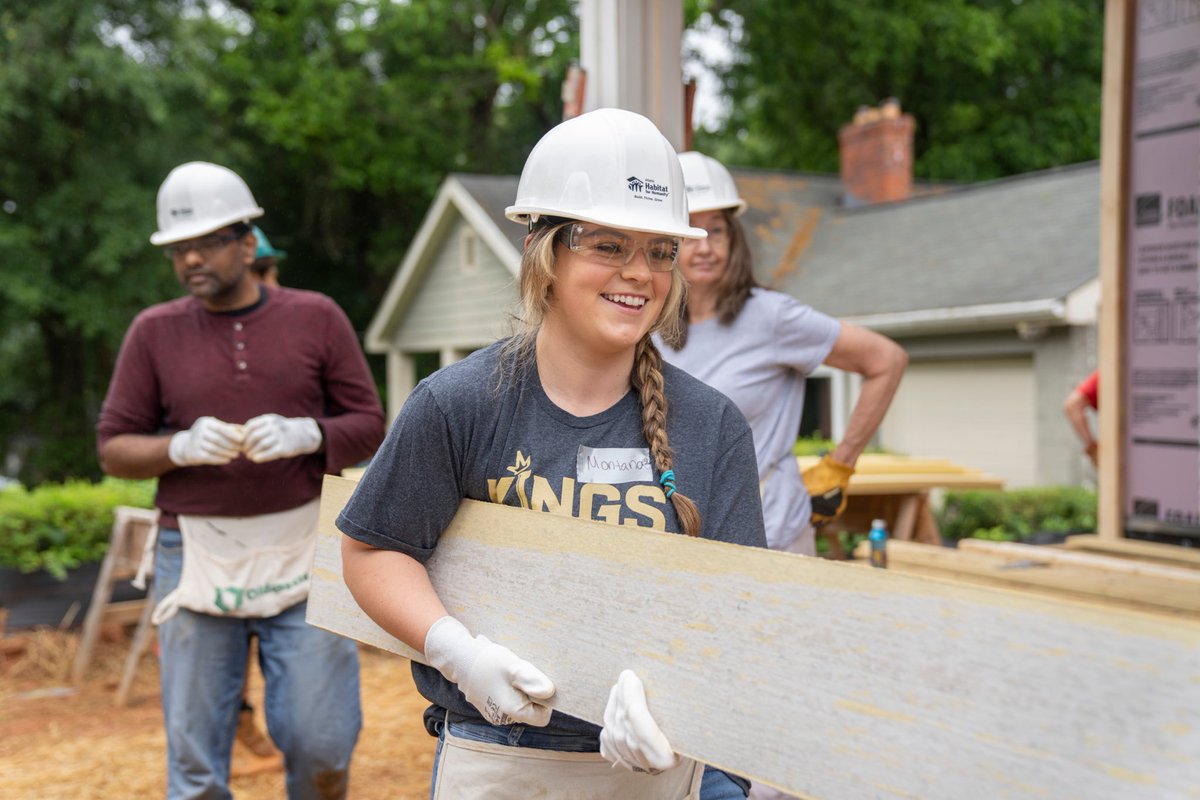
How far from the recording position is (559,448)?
1912 mm

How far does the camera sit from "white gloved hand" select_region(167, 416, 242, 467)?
323 cm

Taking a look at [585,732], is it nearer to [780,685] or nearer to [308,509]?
[780,685]

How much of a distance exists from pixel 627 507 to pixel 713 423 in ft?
0.74

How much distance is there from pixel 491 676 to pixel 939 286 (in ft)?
39.5

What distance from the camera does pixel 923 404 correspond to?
13.5 m

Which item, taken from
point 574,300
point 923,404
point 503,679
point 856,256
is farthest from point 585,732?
point 856,256

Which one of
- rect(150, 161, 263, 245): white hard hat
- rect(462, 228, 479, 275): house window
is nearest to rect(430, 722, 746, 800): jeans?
rect(150, 161, 263, 245): white hard hat

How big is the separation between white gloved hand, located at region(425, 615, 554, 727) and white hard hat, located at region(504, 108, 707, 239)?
0.70 m

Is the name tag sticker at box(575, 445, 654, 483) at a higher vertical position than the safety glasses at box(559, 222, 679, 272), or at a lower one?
lower

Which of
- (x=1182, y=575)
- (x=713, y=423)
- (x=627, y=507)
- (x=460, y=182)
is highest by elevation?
(x=460, y=182)

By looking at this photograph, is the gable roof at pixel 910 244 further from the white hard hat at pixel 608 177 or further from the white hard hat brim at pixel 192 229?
the white hard hat at pixel 608 177

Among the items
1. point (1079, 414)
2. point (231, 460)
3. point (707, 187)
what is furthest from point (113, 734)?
point (1079, 414)

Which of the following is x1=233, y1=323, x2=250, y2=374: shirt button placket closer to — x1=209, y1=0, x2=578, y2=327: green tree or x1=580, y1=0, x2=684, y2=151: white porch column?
x1=580, y1=0, x2=684, y2=151: white porch column

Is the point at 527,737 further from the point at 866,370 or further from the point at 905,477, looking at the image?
the point at 905,477
